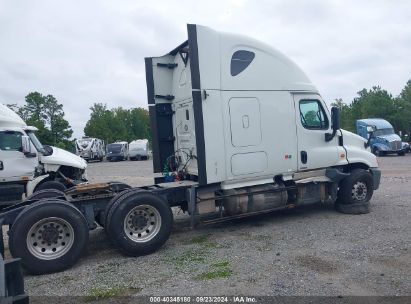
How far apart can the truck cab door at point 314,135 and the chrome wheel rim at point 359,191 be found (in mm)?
744

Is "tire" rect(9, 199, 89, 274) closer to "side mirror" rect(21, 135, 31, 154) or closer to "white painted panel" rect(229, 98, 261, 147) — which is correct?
"white painted panel" rect(229, 98, 261, 147)

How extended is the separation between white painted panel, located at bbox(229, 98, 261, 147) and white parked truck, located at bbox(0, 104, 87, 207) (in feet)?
20.1

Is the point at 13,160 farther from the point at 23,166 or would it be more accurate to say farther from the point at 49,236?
the point at 49,236

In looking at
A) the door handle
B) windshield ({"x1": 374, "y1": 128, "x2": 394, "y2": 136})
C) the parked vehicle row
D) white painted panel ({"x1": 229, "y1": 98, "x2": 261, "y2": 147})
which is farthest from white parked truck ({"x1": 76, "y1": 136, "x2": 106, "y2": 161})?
white painted panel ({"x1": 229, "y1": 98, "x2": 261, "y2": 147})

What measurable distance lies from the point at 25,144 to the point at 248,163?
7105mm

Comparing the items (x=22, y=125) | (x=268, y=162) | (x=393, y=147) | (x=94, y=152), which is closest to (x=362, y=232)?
(x=268, y=162)

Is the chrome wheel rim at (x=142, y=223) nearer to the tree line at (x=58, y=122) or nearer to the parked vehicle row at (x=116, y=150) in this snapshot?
the parked vehicle row at (x=116, y=150)

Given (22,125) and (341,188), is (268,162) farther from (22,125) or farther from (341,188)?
(22,125)

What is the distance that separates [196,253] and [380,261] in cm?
272

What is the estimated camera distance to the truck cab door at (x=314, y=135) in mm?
8102

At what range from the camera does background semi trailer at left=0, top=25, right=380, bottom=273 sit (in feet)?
18.7

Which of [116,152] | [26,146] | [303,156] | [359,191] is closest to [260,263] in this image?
[303,156]

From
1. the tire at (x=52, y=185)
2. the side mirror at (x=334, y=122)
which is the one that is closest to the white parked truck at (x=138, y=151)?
the tire at (x=52, y=185)

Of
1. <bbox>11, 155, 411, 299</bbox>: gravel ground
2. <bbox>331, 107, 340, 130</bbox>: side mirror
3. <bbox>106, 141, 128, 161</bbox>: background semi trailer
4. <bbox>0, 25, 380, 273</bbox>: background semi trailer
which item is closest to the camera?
<bbox>11, 155, 411, 299</bbox>: gravel ground
